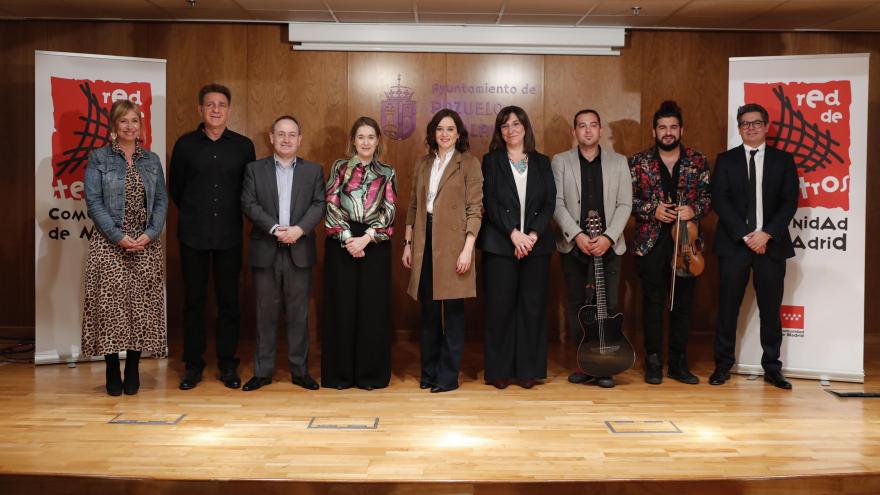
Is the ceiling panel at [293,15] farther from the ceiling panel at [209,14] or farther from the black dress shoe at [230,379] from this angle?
the black dress shoe at [230,379]

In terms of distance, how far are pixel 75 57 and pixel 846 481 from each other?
5.09 m

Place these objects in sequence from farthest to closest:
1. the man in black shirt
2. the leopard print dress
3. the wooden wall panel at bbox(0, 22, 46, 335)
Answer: the wooden wall panel at bbox(0, 22, 46, 335)
the man in black shirt
the leopard print dress

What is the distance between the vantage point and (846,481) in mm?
3182

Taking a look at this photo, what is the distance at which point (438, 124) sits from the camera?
4.52 m

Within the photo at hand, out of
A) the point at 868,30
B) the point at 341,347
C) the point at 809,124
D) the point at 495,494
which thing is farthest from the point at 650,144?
the point at 495,494

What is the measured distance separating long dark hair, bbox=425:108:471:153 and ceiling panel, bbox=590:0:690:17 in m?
1.57

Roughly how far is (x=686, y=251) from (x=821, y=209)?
1018mm

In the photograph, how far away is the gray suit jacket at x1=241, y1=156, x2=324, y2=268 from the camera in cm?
447

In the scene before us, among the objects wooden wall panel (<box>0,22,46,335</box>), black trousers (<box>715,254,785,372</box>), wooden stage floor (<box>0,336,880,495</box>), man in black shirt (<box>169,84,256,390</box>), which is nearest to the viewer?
wooden stage floor (<box>0,336,880,495</box>)

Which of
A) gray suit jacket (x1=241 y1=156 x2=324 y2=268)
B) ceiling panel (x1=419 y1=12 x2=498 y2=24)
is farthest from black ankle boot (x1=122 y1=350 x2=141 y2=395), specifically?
ceiling panel (x1=419 y1=12 x2=498 y2=24)

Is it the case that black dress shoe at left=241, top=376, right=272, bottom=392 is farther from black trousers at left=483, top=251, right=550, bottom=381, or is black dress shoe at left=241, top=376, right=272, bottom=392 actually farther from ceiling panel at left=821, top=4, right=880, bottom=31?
ceiling panel at left=821, top=4, right=880, bottom=31

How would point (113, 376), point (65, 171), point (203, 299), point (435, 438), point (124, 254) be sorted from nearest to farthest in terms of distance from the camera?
point (435, 438) → point (124, 254) → point (113, 376) → point (203, 299) → point (65, 171)

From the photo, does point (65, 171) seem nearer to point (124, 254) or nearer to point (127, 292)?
point (124, 254)

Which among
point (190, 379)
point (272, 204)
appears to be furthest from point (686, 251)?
point (190, 379)
